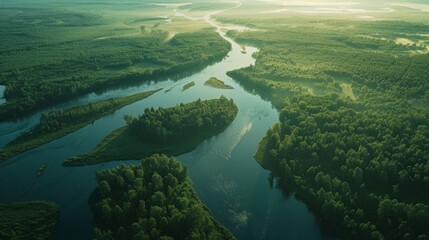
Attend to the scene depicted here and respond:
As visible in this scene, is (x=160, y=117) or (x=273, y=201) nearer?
(x=273, y=201)

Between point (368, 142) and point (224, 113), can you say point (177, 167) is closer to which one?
point (224, 113)

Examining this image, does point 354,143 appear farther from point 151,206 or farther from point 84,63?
point 84,63

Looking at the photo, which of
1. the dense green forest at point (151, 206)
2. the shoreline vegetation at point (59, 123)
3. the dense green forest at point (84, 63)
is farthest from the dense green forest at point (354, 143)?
the shoreline vegetation at point (59, 123)

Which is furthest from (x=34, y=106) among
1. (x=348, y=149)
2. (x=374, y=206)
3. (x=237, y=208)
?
(x=374, y=206)

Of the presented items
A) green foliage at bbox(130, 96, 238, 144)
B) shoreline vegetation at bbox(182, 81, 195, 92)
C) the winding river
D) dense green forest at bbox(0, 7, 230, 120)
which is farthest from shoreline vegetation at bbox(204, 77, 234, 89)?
green foliage at bbox(130, 96, 238, 144)

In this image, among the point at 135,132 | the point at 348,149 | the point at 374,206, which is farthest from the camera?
the point at 135,132

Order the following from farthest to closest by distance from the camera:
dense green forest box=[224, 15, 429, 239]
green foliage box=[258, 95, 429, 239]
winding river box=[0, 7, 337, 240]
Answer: winding river box=[0, 7, 337, 240]
dense green forest box=[224, 15, 429, 239]
green foliage box=[258, 95, 429, 239]

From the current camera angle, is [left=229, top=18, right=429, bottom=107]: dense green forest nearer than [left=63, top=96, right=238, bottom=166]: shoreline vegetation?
No

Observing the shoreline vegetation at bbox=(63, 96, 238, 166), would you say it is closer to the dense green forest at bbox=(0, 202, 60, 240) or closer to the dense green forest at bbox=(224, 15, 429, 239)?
the dense green forest at bbox=(0, 202, 60, 240)
